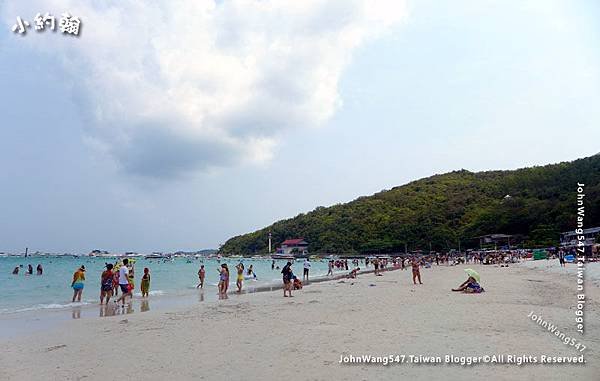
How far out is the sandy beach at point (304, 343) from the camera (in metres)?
6.48

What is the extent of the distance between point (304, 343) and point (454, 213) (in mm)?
98586

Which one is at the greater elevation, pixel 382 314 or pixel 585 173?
pixel 585 173

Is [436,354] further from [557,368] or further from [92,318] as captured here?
[92,318]

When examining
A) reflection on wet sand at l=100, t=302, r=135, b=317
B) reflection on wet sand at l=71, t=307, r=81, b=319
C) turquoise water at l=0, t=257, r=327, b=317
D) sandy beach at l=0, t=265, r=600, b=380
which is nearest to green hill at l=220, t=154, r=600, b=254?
Answer: turquoise water at l=0, t=257, r=327, b=317

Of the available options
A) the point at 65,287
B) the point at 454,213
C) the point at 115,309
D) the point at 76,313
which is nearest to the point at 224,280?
the point at 115,309

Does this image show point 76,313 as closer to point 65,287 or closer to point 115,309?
point 115,309

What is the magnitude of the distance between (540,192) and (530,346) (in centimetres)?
8469

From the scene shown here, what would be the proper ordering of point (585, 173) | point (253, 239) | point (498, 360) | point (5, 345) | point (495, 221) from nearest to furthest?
point (498, 360) → point (5, 345) → point (585, 173) → point (495, 221) → point (253, 239)

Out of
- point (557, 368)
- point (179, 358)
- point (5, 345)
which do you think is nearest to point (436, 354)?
point (557, 368)

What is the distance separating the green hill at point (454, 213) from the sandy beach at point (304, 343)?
5816 centimetres

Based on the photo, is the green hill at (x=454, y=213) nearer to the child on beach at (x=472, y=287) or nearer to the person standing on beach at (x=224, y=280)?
the child on beach at (x=472, y=287)

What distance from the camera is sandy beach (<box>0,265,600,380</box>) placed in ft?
21.2

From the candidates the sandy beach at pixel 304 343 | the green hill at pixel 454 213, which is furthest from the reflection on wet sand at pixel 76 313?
the green hill at pixel 454 213

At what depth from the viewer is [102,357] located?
26.1 ft
